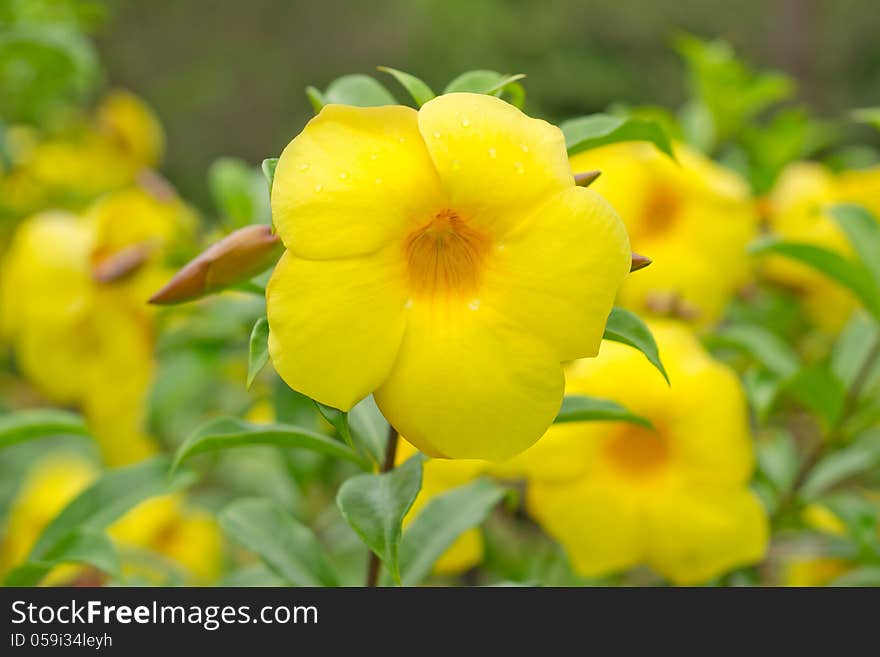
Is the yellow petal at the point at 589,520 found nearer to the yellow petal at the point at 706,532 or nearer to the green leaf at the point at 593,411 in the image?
the yellow petal at the point at 706,532

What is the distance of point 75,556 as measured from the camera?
0.77 meters

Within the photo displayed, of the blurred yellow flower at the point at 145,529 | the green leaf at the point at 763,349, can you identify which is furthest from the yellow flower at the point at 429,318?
the blurred yellow flower at the point at 145,529

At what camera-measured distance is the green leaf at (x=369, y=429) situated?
727mm

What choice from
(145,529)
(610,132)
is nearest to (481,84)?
(610,132)

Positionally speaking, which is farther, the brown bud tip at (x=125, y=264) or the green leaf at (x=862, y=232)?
the brown bud tip at (x=125, y=264)

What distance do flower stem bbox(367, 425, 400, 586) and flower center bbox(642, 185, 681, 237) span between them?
0.61 m

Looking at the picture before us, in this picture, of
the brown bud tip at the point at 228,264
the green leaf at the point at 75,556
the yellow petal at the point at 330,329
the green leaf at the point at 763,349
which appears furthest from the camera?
the green leaf at the point at 763,349

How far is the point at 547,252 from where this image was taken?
54 centimetres

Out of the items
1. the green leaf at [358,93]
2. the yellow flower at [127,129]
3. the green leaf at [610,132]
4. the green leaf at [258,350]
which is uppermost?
the green leaf at [358,93]

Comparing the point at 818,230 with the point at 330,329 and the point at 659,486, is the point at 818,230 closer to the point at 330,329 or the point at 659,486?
the point at 659,486

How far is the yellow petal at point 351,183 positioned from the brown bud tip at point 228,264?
0.12 metres

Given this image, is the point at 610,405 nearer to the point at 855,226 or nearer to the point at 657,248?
the point at 855,226
